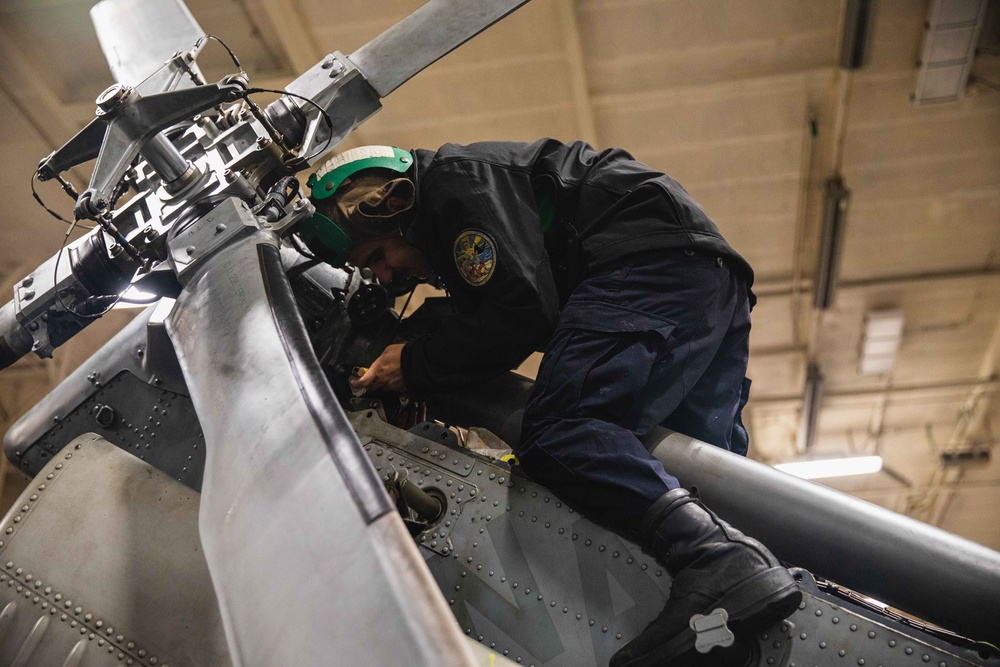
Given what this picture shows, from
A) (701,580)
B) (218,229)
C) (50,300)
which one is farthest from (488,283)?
(50,300)

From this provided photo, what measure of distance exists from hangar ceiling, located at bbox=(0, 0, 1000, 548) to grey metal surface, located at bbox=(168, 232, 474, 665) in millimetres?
5393

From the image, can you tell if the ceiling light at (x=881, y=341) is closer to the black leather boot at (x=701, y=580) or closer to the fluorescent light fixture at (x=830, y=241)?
the fluorescent light fixture at (x=830, y=241)

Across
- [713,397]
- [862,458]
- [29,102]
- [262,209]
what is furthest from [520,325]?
[862,458]

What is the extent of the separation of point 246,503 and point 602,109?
21.9 ft

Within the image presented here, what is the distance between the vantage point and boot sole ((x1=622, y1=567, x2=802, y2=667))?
7.04ft

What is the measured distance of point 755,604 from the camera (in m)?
2.15

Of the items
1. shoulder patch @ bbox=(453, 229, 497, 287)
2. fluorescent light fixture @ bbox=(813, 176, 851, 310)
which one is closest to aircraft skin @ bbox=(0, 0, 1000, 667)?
shoulder patch @ bbox=(453, 229, 497, 287)

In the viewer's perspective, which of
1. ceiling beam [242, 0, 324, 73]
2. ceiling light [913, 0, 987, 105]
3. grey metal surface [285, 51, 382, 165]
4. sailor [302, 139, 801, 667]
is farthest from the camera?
ceiling light [913, 0, 987, 105]

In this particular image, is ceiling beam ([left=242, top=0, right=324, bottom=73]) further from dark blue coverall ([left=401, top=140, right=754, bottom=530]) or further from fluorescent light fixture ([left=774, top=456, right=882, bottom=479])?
fluorescent light fixture ([left=774, top=456, right=882, bottom=479])

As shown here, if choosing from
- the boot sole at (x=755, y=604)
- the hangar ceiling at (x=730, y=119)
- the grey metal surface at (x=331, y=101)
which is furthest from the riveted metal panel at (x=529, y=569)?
the hangar ceiling at (x=730, y=119)

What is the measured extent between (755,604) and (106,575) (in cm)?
196

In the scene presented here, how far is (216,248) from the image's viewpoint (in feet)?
9.00

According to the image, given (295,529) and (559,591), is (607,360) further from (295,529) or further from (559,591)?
(295,529)

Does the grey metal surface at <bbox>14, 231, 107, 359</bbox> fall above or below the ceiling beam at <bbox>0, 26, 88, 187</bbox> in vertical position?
Result: above
